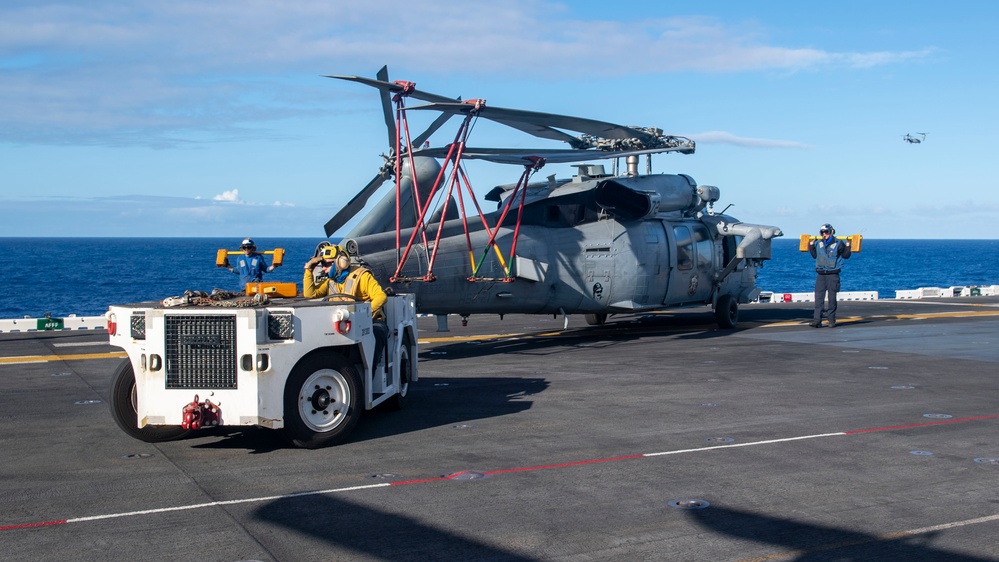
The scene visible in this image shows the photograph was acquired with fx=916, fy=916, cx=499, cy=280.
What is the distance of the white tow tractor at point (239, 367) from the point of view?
30.2 feet

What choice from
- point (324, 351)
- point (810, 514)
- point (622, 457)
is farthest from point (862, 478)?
point (324, 351)

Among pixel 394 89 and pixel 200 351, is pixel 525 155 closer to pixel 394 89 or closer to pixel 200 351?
pixel 394 89

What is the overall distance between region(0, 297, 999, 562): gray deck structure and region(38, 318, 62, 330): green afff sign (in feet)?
28.0

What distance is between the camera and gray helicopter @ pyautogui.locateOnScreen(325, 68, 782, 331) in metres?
16.9

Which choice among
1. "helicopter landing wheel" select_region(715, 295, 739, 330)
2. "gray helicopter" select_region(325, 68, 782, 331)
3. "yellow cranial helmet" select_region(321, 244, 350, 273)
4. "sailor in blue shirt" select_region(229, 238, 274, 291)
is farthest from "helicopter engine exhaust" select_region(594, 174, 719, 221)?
"yellow cranial helmet" select_region(321, 244, 350, 273)

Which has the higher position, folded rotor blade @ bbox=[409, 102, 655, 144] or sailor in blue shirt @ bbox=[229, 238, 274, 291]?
folded rotor blade @ bbox=[409, 102, 655, 144]

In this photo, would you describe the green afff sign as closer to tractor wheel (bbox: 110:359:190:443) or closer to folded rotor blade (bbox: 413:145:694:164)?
folded rotor blade (bbox: 413:145:694:164)

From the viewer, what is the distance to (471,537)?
269 inches

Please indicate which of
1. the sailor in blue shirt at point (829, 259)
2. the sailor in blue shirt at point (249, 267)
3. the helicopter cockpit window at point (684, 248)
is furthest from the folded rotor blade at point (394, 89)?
the sailor in blue shirt at point (829, 259)

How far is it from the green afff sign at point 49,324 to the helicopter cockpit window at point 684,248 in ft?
53.4

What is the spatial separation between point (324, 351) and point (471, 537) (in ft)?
11.7

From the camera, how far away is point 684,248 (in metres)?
22.2

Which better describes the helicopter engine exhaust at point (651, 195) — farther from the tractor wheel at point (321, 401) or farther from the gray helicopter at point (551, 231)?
the tractor wheel at point (321, 401)

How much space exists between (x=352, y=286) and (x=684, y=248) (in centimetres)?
1268
